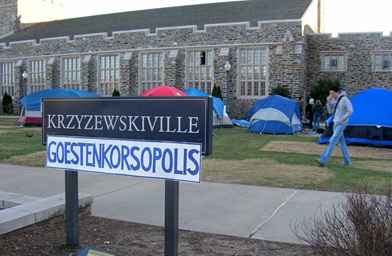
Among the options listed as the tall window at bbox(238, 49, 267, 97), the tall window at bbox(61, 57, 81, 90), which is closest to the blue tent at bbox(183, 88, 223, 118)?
the tall window at bbox(238, 49, 267, 97)

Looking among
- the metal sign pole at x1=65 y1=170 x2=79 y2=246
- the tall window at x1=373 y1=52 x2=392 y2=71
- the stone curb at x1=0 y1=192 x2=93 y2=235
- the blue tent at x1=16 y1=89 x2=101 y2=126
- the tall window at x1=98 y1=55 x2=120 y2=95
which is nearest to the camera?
the metal sign pole at x1=65 y1=170 x2=79 y2=246

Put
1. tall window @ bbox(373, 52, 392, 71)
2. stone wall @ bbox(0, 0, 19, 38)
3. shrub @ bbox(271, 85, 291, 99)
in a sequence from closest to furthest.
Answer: shrub @ bbox(271, 85, 291, 99)
tall window @ bbox(373, 52, 392, 71)
stone wall @ bbox(0, 0, 19, 38)

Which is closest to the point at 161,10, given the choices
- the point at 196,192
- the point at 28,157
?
the point at 28,157

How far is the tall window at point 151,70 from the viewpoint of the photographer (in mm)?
27422

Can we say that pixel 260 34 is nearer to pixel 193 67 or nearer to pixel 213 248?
pixel 193 67

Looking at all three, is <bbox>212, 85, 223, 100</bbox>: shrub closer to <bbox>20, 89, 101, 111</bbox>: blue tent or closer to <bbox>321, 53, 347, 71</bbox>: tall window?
<bbox>321, 53, 347, 71</bbox>: tall window

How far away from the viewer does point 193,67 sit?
86.8 feet

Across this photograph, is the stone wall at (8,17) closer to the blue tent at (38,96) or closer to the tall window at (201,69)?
the blue tent at (38,96)

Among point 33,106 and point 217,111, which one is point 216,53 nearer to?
point 217,111

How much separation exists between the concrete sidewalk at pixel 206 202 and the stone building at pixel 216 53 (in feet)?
59.1

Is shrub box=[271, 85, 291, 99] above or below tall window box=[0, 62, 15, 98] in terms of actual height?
below

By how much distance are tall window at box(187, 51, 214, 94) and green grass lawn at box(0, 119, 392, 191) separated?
1395 centimetres

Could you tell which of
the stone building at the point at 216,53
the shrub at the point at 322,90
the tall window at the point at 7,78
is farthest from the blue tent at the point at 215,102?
the tall window at the point at 7,78

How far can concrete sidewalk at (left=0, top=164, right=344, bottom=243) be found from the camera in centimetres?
415
